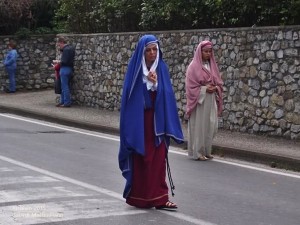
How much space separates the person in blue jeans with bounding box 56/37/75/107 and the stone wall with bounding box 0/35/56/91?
5.23 metres

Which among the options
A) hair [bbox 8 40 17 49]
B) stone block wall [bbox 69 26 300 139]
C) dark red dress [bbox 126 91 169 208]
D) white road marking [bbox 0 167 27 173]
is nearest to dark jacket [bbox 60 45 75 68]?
stone block wall [bbox 69 26 300 139]

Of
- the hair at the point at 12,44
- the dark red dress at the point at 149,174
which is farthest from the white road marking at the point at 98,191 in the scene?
the hair at the point at 12,44

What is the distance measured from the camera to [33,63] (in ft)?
84.3

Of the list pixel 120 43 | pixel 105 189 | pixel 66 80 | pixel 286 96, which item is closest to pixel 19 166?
pixel 105 189

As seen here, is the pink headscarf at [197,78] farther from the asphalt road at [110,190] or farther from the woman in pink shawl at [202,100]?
the asphalt road at [110,190]

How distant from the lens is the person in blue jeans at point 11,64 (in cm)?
2452

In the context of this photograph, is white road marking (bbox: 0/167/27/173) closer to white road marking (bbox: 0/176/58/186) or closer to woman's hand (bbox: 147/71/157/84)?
white road marking (bbox: 0/176/58/186)

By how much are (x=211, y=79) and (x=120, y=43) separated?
706cm

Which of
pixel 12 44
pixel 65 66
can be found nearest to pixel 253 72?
pixel 65 66

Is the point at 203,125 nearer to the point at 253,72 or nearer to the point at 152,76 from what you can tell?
the point at 253,72

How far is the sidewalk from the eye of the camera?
39.4ft

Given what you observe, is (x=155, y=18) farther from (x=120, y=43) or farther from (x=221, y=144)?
(x=221, y=144)

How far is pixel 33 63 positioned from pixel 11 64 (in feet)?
3.77

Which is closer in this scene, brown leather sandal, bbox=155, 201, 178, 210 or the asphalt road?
the asphalt road
